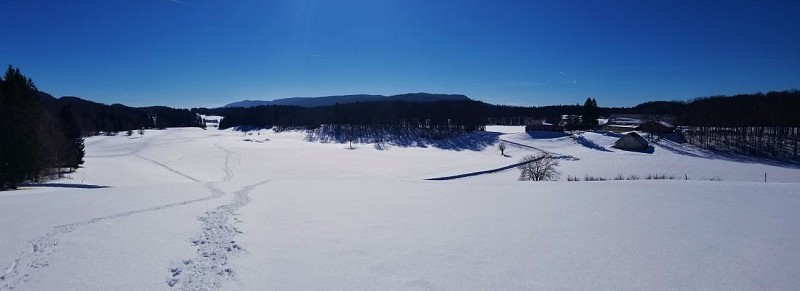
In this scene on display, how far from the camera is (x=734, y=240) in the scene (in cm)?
839

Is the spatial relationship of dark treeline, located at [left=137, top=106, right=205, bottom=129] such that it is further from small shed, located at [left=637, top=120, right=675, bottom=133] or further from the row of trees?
small shed, located at [left=637, top=120, right=675, bottom=133]

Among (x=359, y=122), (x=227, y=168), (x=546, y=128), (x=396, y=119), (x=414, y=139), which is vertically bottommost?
(x=227, y=168)

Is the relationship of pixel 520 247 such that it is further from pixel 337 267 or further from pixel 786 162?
pixel 786 162

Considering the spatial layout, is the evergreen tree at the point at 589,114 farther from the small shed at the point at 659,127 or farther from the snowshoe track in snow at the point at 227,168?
the snowshoe track in snow at the point at 227,168

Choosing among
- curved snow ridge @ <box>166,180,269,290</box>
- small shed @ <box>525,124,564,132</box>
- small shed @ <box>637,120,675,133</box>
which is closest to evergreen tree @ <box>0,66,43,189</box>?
curved snow ridge @ <box>166,180,269,290</box>

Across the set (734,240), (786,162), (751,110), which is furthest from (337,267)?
(751,110)

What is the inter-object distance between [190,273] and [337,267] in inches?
98.0

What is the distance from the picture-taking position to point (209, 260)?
24.1 ft

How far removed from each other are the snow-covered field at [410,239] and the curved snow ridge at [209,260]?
35 mm

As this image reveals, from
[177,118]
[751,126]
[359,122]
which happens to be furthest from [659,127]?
[177,118]

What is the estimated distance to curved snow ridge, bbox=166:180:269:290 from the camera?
250 inches

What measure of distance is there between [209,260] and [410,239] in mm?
4063

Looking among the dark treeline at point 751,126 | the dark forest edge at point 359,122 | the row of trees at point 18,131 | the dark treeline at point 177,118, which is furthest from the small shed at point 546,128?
the dark treeline at point 177,118

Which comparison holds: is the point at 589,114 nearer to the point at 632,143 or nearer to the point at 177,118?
the point at 632,143
